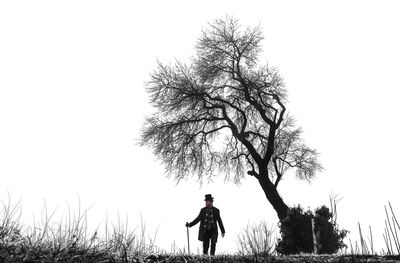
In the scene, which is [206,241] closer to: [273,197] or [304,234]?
[304,234]

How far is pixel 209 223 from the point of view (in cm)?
1207

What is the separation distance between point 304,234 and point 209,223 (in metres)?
6.53

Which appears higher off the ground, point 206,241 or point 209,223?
point 209,223

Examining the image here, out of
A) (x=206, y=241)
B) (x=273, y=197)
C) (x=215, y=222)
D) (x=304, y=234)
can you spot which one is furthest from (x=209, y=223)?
(x=273, y=197)

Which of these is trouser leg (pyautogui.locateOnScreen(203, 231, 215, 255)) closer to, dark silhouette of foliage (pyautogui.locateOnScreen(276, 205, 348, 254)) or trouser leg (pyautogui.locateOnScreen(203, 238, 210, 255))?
trouser leg (pyautogui.locateOnScreen(203, 238, 210, 255))

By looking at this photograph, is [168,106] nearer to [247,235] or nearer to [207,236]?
[207,236]

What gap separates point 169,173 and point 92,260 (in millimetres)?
19852

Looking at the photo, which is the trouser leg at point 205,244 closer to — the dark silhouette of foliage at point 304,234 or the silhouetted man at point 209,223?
the silhouetted man at point 209,223

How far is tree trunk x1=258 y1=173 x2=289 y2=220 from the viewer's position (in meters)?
21.7

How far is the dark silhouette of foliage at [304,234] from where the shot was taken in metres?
17.3

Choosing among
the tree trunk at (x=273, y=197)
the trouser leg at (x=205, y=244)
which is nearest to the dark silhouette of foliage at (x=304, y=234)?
the tree trunk at (x=273, y=197)

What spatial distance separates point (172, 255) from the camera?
6559 millimetres

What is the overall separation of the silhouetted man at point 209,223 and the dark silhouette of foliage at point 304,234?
592 cm

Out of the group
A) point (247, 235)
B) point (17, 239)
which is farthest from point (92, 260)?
point (247, 235)
